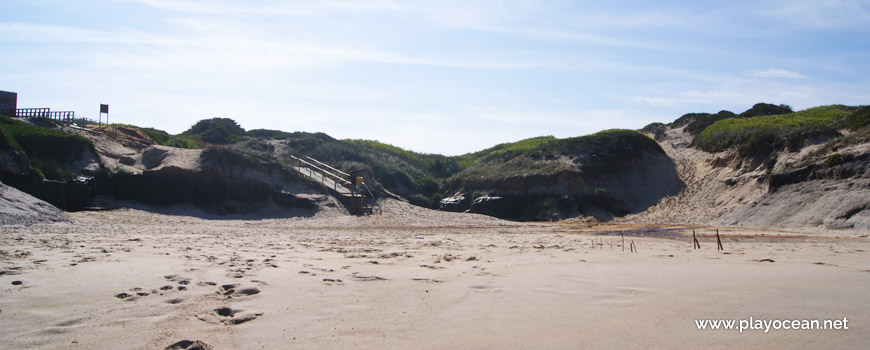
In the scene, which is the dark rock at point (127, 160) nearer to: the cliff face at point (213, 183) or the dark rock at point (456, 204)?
the cliff face at point (213, 183)

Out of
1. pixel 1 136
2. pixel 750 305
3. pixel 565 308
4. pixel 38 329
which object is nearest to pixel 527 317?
pixel 565 308

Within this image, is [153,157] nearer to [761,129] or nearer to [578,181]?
[578,181]

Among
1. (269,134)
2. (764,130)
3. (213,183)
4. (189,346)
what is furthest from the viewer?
(269,134)

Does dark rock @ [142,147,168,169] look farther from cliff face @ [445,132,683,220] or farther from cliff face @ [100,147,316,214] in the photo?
cliff face @ [445,132,683,220]

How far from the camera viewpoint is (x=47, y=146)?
61.3 ft

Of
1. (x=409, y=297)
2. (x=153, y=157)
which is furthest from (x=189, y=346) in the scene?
(x=153, y=157)

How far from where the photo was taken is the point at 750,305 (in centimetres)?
495

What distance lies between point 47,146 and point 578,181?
68.6 ft

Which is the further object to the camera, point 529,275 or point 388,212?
point 388,212

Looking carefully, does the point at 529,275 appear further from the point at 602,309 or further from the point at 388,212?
the point at 388,212

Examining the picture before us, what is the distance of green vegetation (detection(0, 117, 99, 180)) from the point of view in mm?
17016

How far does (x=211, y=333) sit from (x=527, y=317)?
260 centimetres

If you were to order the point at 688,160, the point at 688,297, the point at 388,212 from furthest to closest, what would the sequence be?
the point at 688,160 < the point at 388,212 < the point at 688,297

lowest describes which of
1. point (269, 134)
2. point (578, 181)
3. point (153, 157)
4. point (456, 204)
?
point (456, 204)
